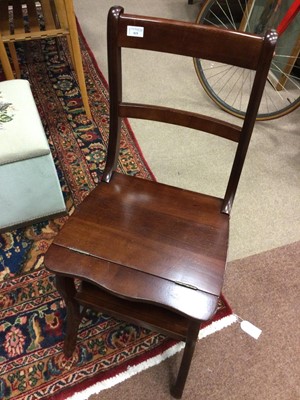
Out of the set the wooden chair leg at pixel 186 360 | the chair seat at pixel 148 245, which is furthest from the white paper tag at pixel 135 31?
the wooden chair leg at pixel 186 360

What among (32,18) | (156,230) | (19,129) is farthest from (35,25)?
(156,230)

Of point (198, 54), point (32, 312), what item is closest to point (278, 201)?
point (198, 54)

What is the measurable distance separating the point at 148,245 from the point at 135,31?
1.76ft

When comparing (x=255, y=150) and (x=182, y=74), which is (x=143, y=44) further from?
(x=182, y=74)

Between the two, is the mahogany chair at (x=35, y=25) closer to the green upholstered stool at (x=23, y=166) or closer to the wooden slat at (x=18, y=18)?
the wooden slat at (x=18, y=18)

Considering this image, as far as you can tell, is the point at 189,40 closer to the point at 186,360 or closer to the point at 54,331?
the point at 186,360

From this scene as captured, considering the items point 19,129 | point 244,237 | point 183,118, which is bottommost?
point 244,237

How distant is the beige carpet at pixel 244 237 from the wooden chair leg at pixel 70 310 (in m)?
0.18

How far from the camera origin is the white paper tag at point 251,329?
115 centimetres

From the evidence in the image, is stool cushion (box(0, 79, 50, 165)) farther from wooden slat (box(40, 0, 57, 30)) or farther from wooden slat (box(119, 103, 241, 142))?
wooden slat (box(40, 0, 57, 30))

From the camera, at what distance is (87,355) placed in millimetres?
1093

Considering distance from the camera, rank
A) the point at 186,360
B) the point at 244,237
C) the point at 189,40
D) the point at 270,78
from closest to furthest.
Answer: the point at 189,40 → the point at 186,360 → the point at 244,237 → the point at 270,78

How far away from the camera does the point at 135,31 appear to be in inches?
31.3

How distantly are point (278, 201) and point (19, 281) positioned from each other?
119cm
